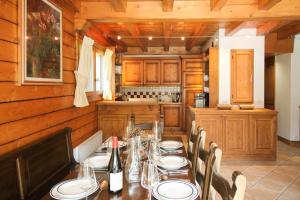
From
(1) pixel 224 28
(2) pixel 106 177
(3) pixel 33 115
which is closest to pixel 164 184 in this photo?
(2) pixel 106 177

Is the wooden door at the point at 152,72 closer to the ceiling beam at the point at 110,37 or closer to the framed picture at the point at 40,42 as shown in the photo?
the ceiling beam at the point at 110,37

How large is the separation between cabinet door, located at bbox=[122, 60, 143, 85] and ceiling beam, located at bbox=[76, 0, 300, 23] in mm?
3713

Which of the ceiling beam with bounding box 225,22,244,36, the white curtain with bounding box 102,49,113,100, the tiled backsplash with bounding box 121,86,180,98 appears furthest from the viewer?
the tiled backsplash with bounding box 121,86,180,98

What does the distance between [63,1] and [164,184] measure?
2387 millimetres

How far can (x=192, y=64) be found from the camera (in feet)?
23.0

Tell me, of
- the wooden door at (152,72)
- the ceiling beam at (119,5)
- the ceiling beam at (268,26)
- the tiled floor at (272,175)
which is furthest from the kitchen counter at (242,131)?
the wooden door at (152,72)

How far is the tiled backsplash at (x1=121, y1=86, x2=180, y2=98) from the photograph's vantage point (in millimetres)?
7544

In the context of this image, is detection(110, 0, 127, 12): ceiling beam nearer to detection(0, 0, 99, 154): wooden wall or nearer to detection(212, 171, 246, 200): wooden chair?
detection(0, 0, 99, 154): wooden wall

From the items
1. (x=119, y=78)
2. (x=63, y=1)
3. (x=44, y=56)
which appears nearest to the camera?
(x=44, y=56)

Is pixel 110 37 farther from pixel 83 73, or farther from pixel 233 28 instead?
pixel 233 28

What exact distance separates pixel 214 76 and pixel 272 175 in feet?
7.03

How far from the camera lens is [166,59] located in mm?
7141

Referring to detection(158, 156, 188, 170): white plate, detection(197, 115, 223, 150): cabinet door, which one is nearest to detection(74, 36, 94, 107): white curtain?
detection(158, 156, 188, 170): white plate

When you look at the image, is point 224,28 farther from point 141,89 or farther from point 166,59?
point 141,89
